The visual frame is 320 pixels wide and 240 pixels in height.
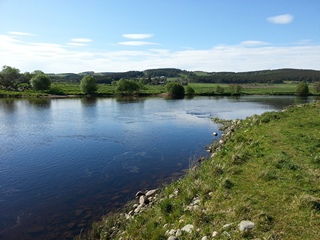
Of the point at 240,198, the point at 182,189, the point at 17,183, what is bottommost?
the point at 17,183

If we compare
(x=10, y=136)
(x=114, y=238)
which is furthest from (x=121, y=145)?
(x=114, y=238)

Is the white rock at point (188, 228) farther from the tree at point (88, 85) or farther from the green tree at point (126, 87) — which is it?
the green tree at point (126, 87)

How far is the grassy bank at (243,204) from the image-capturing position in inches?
371

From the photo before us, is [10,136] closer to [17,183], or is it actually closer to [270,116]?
[17,183]

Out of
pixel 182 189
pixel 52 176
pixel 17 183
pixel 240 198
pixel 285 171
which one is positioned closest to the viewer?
pixel 240 198

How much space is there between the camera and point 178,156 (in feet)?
91.9

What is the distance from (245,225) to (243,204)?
1.50 metres

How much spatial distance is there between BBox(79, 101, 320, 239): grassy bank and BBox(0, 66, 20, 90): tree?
126670mm

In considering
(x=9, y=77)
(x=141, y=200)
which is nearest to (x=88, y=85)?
(x=9, y=77)

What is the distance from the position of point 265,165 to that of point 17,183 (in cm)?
1912

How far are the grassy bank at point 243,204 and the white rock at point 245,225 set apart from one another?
0.14 m

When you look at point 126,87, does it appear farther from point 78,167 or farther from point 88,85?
point 78,167

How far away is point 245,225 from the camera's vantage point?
932cm

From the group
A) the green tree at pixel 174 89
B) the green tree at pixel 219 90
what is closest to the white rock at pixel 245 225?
the green tree at pixel 174 89
